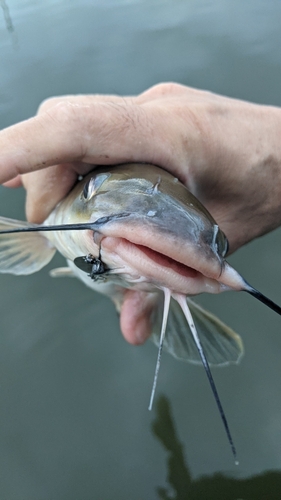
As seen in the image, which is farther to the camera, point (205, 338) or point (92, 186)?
point (205, 338)

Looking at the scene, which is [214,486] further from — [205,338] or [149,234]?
[149,234]

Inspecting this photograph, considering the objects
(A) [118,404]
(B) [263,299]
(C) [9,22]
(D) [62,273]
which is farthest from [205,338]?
(C) [9,22]

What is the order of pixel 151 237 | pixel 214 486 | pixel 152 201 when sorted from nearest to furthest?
pixel 151 237 < pixel 152 201 < pixel 214 486

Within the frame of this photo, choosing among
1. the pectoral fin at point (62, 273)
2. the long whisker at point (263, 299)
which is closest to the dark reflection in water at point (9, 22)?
the pectoral fin at point (62, 273)

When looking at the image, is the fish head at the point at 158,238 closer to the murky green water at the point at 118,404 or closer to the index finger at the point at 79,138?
the index finger at the point at 79,138

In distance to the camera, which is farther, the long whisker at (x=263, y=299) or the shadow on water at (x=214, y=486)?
the shadow on water at (x=214, y=486)

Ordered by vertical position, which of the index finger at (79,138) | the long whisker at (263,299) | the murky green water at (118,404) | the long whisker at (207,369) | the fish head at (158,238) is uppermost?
the index finger at (79,138)

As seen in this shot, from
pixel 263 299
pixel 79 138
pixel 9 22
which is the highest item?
pixel 9 22

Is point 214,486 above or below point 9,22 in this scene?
below

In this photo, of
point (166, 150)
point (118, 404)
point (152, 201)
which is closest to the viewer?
point (152, 201)
